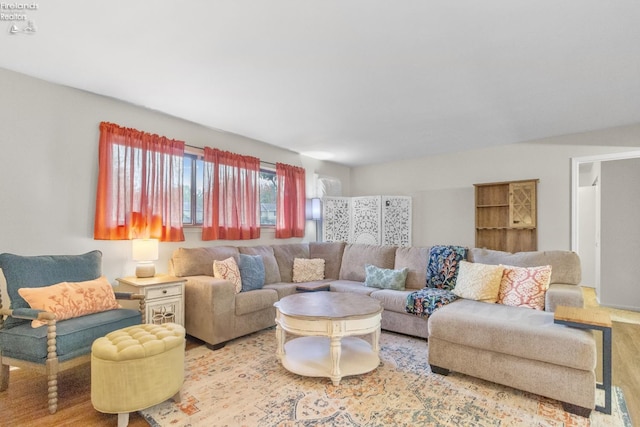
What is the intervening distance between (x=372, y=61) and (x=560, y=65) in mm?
1471

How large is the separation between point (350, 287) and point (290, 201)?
1.82 metres

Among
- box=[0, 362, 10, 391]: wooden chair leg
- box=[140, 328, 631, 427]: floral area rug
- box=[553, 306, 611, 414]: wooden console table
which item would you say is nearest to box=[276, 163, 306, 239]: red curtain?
box=[140, 328, 631, 427]: floral area rug

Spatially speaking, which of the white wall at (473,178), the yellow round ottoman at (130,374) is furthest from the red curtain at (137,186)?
the white wall at (473,178)

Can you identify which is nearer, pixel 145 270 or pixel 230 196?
pixel 145 270

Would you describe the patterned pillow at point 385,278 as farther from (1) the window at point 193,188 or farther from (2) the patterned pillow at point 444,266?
(1) the window at point 193,188

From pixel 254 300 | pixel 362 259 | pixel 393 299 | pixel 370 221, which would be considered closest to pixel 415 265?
pixel 393 299

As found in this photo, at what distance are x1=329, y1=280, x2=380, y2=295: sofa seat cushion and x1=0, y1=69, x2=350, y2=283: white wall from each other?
7.69 feet

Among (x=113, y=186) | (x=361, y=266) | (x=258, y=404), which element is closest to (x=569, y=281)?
(x=361, y=266)

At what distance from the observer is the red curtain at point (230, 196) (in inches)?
157

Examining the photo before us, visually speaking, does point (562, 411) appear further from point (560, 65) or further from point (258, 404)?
point (560, 65)

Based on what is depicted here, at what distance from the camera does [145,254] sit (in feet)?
10.1

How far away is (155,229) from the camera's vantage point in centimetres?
342

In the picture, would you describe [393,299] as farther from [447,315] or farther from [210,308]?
[210,308]

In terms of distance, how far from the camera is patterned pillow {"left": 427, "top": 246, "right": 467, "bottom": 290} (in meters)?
3.53
